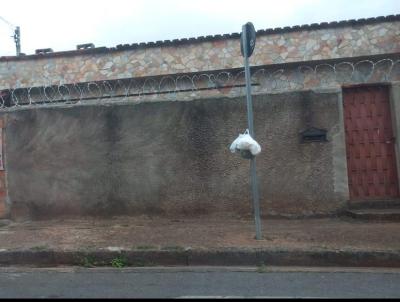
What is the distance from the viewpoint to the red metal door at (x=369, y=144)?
7922 millimetres

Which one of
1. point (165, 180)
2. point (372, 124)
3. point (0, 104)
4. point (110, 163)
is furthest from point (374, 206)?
point (0, 104)

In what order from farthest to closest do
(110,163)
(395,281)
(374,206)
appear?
(110,163) → (374,206) → (395,281)

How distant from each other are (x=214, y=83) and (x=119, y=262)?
489cm

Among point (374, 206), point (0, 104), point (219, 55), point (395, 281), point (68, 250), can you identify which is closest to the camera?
point (395, 281)

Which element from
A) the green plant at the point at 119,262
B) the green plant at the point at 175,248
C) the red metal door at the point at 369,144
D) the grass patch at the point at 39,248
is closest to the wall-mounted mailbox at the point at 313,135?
the red metal door at the point at 369,144

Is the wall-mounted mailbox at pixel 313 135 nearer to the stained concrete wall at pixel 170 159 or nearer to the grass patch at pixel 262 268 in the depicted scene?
the stained concrete wall at pixel 170 159

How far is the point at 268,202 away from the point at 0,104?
588cm

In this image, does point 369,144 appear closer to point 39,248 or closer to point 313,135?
point 313,135

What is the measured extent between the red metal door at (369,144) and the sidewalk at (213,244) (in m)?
0.80

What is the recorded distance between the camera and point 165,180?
809cm

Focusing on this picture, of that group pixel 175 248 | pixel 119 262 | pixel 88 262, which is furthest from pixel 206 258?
pixel 88 262

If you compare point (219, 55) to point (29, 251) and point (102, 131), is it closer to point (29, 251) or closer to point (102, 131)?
point (102, 131)

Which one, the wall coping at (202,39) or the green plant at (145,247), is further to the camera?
the wall coping at (202,39)

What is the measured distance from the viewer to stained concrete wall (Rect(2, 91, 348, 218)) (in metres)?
7.81
